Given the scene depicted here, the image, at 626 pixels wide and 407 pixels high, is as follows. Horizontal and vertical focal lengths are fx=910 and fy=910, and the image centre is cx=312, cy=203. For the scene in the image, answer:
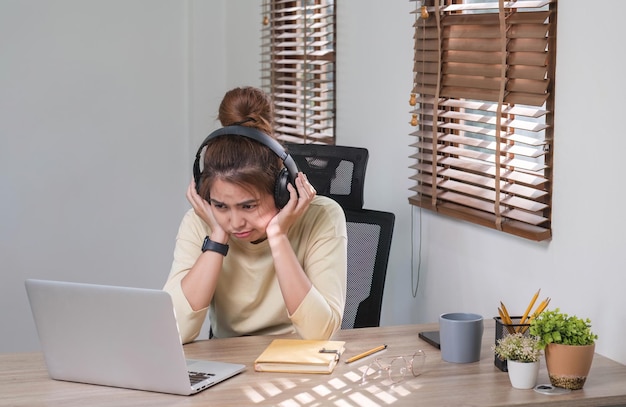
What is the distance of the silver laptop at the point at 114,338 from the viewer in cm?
159

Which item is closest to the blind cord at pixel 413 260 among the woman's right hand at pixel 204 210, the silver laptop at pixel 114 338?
the woman's right hand at pixel 204 210

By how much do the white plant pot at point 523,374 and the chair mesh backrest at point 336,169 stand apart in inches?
40.6

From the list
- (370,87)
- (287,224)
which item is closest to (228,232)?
(287,224)

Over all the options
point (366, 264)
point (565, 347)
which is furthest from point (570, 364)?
point (366, 264)

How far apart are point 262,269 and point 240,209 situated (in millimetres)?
182

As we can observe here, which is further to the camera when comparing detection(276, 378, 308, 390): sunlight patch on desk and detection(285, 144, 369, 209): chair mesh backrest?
detection(285, 144, 369, 209): chair mesh backrest

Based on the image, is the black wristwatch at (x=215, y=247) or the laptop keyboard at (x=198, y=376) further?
the black wristwatch at (x=215, y=247)

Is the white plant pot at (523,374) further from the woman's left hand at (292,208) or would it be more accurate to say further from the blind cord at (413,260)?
the blind cord at (413,260)

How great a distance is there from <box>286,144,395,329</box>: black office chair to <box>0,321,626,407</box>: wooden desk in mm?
727

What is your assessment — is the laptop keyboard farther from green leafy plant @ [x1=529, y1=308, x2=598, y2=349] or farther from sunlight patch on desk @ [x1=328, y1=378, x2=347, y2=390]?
green leafy plant @ [x1=529, y1=308, x2=598, y2=349]

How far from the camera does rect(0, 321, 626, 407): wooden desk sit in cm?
155

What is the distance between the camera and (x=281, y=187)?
6.68 feet

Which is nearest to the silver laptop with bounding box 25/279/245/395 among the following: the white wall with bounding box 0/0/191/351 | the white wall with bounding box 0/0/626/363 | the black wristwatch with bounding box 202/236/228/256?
the black wristwatch with bounding box 202/236/228/256

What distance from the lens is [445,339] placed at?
5.87ft
